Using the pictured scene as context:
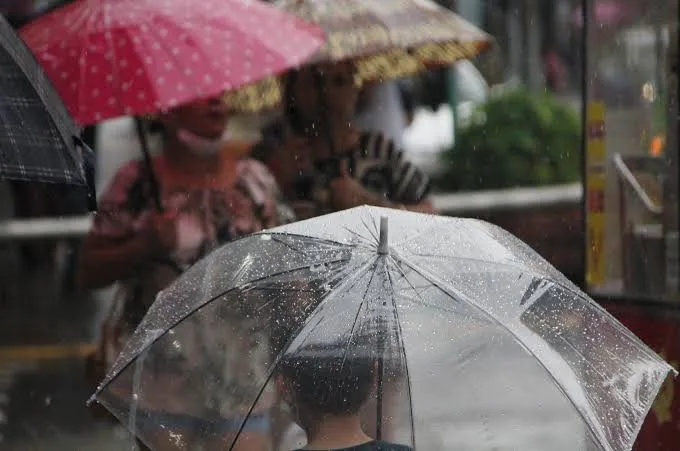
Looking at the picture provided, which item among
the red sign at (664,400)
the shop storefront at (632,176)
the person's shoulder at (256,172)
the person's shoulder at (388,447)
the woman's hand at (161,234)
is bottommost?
the red sign at (664,400)

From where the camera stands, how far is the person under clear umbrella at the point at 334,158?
17.6 feet

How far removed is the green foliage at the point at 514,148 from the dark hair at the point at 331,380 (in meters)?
9.01

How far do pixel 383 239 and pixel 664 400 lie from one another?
7.74 feet

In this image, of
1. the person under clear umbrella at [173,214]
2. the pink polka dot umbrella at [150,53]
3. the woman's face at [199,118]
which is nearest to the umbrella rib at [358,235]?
the pink polka dot umbrella at [150,53]

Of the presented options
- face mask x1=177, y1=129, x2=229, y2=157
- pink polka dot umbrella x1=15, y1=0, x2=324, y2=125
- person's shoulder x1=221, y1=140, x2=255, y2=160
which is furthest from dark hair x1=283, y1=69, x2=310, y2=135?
pink polka dot umbrella x1=15, y1=0, x2=324, y2=125

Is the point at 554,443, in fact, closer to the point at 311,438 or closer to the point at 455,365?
the point at 455,365

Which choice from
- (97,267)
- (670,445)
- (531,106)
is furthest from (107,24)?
(531,106)

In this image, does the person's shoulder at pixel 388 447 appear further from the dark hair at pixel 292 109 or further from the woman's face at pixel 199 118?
the dark hair at pixel 292 109

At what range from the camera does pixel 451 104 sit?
46.8 feet

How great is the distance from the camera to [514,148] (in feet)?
40.2

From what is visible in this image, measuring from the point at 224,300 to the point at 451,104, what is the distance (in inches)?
433

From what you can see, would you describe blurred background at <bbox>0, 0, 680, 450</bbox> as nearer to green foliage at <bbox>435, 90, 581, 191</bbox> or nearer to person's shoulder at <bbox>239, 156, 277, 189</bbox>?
green foliage at <bbox>435, 90, 581, 191</bbox>

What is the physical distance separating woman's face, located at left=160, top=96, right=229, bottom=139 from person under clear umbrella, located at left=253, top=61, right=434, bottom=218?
1.60 ft

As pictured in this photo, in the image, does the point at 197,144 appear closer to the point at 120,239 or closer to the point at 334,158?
the point at 120,239
